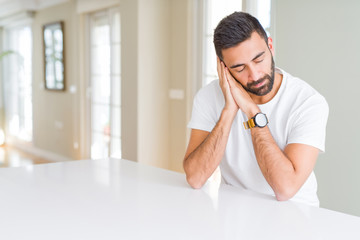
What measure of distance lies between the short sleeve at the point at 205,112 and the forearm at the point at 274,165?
0.28 meters

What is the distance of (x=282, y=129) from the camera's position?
1587 millimetres

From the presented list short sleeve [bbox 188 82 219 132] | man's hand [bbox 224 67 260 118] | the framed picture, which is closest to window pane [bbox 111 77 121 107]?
the framed picture

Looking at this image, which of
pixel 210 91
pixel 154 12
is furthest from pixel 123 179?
pixel 154 12

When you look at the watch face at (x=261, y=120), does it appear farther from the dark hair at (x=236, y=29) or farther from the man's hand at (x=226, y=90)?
the dark hair at (x=236, y=29)

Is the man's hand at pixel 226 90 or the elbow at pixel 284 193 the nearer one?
the elbow at pixel 284 193

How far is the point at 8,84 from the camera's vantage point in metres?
8.05

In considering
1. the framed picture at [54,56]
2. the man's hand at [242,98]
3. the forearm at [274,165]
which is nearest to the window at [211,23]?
the man's hand at [242,98]

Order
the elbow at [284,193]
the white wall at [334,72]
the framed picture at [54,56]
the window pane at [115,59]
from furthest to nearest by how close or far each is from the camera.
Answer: the framed picture at [54,56] < the window pane at [115,59] < the white wall at [334,72] < the elbow at [284,193]

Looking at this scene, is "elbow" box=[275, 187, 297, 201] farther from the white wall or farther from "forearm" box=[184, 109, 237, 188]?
the white wall

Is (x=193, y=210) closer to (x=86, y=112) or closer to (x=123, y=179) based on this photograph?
(x=123, y=179)

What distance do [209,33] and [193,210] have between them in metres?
3.05

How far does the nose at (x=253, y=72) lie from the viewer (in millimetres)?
1556

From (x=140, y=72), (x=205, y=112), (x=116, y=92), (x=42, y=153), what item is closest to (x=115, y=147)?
(x=116, y=92)

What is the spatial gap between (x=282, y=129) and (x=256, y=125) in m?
0.13
